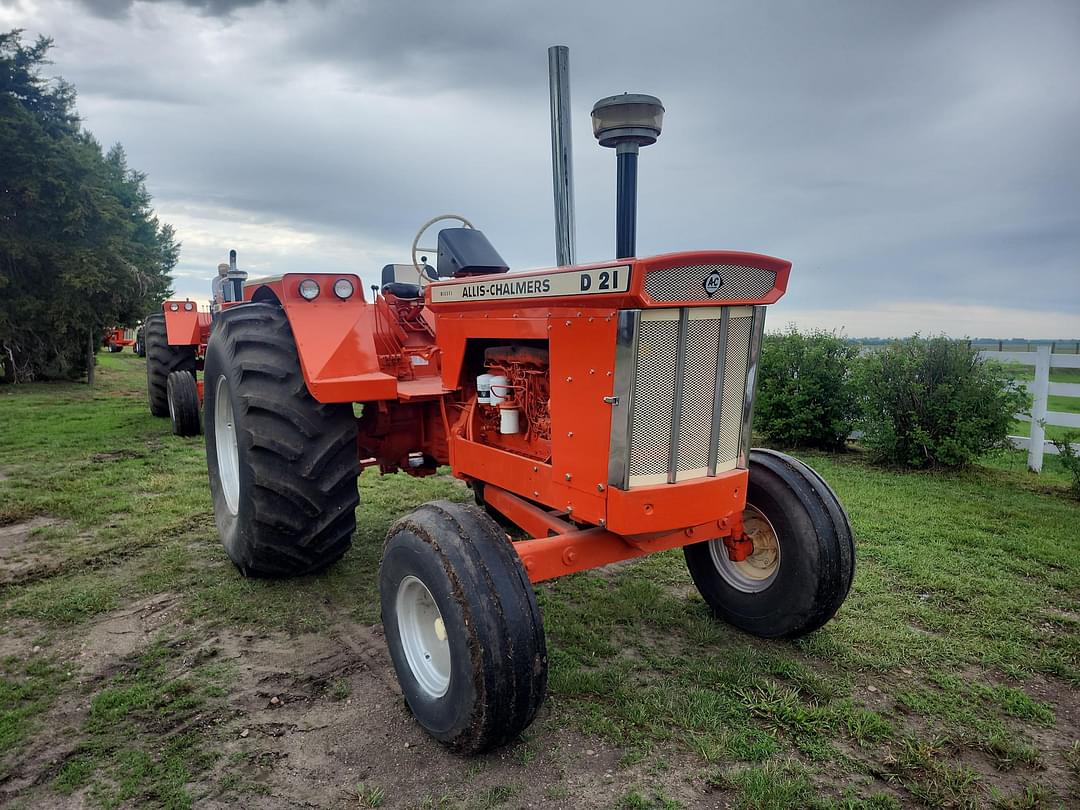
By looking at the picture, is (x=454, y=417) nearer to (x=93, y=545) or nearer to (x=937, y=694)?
(x=937, y=694)

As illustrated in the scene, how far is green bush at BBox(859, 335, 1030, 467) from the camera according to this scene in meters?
6.94

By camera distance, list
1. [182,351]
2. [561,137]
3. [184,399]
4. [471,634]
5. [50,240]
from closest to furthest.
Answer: [471,634]
[561,137]
[184,399]
[182,351]
[50,240]

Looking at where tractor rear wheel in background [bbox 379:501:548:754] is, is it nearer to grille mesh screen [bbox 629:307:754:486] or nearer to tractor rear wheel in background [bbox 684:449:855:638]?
grille mesh screen [bbox 629:307:754:486]

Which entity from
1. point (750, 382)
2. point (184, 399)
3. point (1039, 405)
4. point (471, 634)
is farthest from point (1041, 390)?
point (184, 399)

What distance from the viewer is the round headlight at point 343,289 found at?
406cm

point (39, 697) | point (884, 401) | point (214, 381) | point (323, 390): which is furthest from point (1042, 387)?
point (39, 697)

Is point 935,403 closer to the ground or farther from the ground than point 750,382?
closer to the ground

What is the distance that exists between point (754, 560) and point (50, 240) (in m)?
16.8

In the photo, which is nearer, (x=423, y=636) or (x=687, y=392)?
(x=687, y=392)

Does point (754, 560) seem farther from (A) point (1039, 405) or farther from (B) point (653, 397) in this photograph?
(A) point (1039, 405)

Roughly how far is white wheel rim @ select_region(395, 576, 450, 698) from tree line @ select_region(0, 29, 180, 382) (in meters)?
15.1

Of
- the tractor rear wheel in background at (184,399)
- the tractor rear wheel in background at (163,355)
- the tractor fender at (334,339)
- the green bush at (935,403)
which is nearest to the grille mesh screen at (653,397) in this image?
the tractor fender at (334,339)

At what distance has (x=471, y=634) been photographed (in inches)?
92.5

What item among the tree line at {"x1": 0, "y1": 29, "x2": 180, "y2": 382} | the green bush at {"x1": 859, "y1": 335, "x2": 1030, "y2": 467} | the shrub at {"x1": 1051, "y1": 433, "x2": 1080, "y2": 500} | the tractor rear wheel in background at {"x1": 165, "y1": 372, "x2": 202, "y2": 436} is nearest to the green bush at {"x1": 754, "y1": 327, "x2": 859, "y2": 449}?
the green bush at {"x1": 859, "y1": 335, "x2": 1030, "y2": 467}
